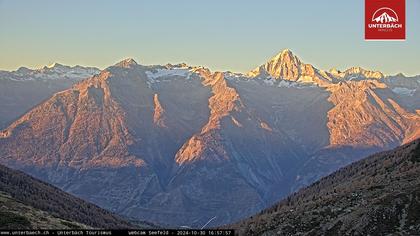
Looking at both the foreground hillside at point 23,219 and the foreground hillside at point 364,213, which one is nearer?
the foreground hillside at point 23,219

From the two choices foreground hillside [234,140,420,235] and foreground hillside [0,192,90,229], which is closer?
foreground hillside [0,192,90,229]

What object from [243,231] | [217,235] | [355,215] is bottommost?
[243,231]

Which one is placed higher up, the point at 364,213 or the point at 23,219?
Result: the point at 23,219

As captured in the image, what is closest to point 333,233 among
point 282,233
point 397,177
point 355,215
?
point 355,215

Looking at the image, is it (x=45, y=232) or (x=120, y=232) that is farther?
(x=45, y=232)

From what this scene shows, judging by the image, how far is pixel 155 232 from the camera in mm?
51594

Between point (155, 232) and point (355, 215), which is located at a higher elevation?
point (155, 232)

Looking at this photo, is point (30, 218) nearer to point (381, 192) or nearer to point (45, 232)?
point (45, 232)

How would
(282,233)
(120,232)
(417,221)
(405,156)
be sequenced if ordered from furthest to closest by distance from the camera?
(405,156), (282,233), (417,221), (120,232)

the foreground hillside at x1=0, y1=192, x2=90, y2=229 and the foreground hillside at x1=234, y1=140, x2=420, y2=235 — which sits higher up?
the foreground hillside at x1=0, y1=192, x2=90, y2=229

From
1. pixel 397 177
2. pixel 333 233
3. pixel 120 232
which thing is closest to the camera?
pixel 120 232

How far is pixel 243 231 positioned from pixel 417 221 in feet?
152

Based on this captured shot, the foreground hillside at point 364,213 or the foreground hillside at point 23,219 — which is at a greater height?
the foreground hillside at point 23,219

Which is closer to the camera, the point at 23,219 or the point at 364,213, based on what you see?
the point at 23,219
